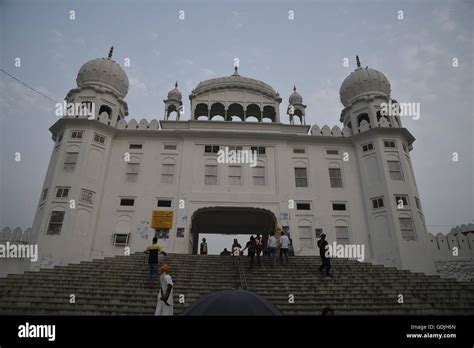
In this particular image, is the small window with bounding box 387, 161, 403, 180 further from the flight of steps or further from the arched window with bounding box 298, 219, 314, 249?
the flight of steps

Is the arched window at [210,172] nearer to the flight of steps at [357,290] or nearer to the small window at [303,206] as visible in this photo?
the small window at [303,206]

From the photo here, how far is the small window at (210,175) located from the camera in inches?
928

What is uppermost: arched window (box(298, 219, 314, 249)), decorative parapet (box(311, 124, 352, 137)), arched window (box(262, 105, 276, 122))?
arched window (box(262, 105, 276, 122))

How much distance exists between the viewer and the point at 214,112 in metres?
28.7

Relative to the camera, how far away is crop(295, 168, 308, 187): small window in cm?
2378

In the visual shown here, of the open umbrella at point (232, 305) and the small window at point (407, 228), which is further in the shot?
the small window at point (407, 228)

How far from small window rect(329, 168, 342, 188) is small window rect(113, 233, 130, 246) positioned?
16485 mm

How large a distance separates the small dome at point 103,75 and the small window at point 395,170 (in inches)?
936

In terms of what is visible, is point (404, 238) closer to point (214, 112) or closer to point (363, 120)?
point (363, 120)

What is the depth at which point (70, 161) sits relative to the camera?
72.1 feet

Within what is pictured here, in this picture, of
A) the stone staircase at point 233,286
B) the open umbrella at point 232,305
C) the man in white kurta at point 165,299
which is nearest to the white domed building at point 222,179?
the stone staircase at point 233,286
